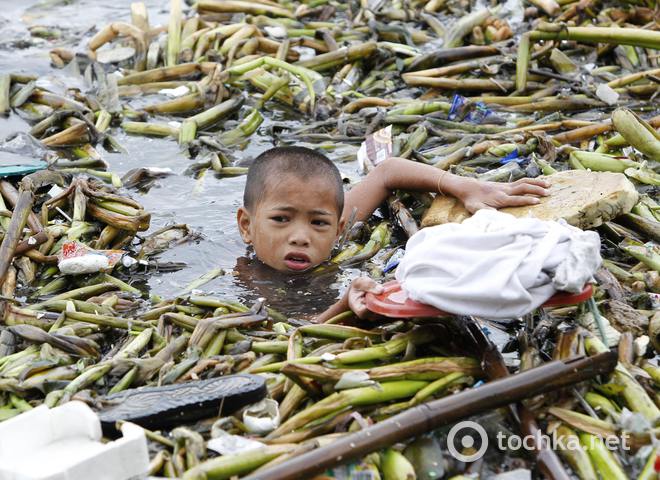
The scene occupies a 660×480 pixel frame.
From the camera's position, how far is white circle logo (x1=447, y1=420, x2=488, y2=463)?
3.47 metres

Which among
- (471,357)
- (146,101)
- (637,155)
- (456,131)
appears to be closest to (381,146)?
(456,131)

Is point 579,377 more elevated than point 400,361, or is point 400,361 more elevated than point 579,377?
point 579,377

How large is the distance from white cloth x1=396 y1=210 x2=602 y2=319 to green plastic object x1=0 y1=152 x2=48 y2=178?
119 inches

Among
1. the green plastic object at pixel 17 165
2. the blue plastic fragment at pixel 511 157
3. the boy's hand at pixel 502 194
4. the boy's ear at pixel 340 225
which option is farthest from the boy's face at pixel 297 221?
the green plastic object at pixel 17 165

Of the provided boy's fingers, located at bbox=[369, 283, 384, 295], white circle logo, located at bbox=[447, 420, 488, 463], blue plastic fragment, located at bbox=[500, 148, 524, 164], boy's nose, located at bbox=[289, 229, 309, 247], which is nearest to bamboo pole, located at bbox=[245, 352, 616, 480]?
white circle logo, located at bbox=[447, 420, 488, 463]

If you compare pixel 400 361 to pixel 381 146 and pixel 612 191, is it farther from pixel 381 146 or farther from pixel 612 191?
pixel 381 146

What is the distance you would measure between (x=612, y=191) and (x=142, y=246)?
2577 millimetres

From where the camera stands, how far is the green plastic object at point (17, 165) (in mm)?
5867

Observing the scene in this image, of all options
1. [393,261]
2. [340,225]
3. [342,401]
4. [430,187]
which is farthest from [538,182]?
[342,401]

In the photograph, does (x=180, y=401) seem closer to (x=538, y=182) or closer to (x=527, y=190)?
(x=527, y=190)

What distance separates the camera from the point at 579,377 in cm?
348

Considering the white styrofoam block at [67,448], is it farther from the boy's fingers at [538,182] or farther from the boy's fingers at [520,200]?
the boy's fingers at [538,182]

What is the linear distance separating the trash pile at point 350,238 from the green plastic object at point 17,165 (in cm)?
4

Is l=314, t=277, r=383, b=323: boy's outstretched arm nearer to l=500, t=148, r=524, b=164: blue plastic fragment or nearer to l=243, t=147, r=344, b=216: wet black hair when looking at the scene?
l=243, t=147, r=344, b=216: wet black hair
